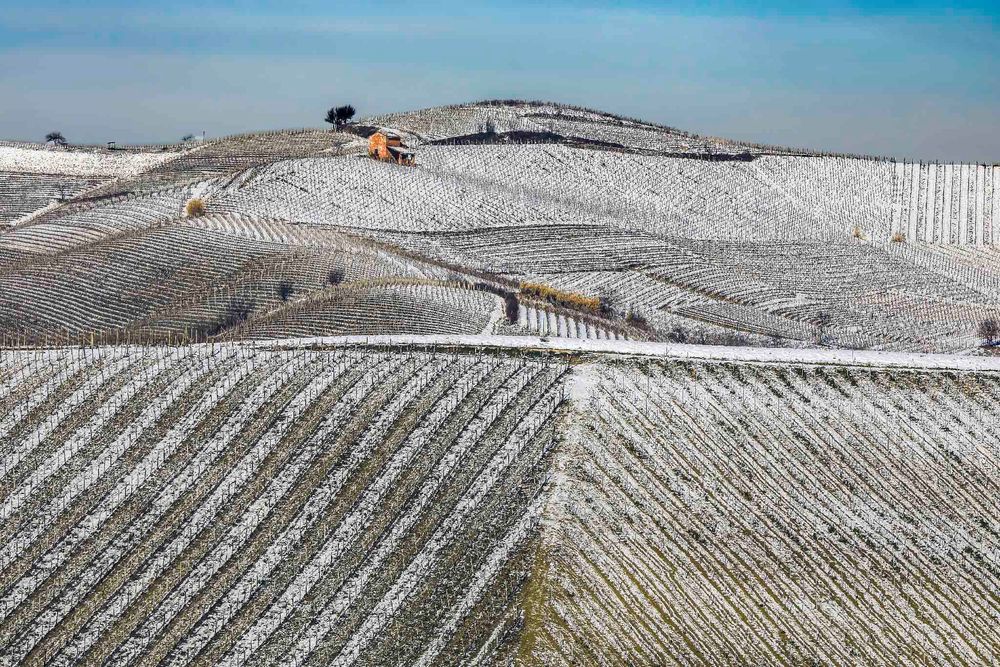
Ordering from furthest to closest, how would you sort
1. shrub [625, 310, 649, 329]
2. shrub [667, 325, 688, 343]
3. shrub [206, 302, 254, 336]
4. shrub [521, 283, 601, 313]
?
shrub [521, 283, 601, 313], shrub [625, 310, 649, 329], shrub [667, 325, 688, 343], shrub [206, 302, 254, 336]

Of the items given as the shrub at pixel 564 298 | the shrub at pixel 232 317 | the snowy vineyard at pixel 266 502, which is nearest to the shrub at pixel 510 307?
the shrub at pixel 564 298

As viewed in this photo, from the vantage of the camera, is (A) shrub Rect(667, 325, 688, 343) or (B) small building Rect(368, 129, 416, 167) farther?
(B) small building Rect(368, 129, 416, 167)

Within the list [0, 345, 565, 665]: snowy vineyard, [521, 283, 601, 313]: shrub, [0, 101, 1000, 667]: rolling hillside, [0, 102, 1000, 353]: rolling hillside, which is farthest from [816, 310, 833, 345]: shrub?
[0, 345, 565, 665]: snowy vineyard

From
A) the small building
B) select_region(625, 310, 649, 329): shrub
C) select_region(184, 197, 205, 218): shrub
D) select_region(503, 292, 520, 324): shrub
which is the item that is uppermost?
the small building

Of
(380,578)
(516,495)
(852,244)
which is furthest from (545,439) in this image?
(852,244)

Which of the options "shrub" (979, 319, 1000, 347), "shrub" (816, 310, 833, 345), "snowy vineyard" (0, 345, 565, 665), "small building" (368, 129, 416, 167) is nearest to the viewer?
"snowy vineyard" (0, 345, 565, 665)

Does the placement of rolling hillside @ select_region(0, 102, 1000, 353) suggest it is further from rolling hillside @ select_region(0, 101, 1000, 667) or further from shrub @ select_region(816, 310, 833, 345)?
rolling hillside @ select_region(0, 101, 1000, 667)
